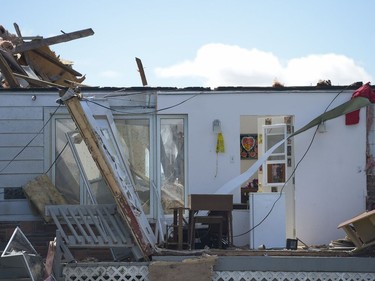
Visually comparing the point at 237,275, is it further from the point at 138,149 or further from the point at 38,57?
the point at 38,57

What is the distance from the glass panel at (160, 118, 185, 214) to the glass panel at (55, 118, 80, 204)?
4.67ft

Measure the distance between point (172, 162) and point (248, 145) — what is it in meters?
5.23

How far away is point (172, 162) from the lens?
12250mm

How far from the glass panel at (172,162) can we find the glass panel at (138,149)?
0.25 m

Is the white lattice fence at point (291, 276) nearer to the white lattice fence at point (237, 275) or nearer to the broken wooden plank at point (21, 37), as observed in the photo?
the white lattice fence at point (237, 275)

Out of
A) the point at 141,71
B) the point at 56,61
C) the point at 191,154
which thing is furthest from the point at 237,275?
the point at 56,61

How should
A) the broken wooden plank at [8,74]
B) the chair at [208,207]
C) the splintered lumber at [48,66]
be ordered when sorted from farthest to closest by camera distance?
the splintered lumber at [48,66]
the broken wooden plank at [8,74]
the chair at [208,207]

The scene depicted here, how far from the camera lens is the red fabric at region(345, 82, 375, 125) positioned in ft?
38.9

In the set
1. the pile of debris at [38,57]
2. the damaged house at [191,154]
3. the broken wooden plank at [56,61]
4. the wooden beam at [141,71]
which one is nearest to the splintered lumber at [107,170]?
the damaged house at [191,154]

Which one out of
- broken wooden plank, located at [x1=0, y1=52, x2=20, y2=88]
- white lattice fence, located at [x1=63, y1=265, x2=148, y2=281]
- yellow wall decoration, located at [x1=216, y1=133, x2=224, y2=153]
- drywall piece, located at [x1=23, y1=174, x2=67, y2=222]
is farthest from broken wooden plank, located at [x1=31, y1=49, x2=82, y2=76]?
white lattice fence, located at [x1=63, y1=265, x2=148, y2=281]

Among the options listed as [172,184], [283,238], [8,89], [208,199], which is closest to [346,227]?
[283,238]

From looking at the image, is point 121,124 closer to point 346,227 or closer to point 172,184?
point 172,184

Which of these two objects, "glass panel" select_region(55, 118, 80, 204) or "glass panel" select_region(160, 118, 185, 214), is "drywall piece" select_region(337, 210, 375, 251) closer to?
"glass panel" select_region(160, 118, 185, 214)

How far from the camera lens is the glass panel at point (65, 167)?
40.1 ft
